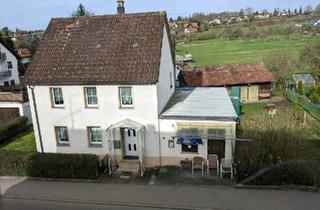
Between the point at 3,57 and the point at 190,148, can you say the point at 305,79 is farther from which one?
the point at 3,57

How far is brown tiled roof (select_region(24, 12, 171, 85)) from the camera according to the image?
20.0 metres

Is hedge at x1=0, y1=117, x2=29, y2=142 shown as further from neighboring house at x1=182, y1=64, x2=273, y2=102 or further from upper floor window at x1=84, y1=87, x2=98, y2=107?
neighboring house at x1=182, y1=64, x2=273, y2=102

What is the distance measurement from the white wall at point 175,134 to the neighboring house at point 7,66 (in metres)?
31.8

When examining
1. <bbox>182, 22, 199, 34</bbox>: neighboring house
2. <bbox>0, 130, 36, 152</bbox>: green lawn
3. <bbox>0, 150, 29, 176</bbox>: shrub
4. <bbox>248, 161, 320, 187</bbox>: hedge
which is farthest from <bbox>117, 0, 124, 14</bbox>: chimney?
<bbox>182, 22, 199, 34</bbox>: neighboring house

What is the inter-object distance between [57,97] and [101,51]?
403 cm

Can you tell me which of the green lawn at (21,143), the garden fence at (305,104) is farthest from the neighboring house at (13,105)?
the garden fence at (305,104)

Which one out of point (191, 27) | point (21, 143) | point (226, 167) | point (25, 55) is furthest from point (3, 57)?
point (191, 27)

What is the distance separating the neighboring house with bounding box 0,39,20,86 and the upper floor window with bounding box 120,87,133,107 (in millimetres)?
29833

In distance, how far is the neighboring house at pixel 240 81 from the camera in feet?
121

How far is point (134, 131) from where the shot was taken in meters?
20.9

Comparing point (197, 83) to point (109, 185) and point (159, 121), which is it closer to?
point (159, 121)

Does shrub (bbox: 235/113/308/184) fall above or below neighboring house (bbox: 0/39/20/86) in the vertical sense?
below

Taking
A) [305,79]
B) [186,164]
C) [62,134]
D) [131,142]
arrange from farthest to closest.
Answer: [305,79] < [62,134] < [131,142] < [186,164]

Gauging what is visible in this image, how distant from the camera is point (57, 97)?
2125cm
